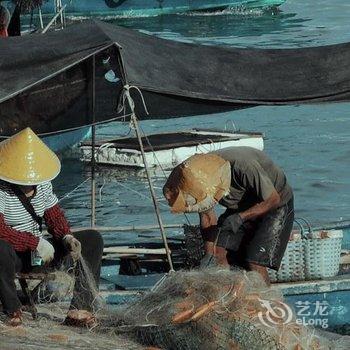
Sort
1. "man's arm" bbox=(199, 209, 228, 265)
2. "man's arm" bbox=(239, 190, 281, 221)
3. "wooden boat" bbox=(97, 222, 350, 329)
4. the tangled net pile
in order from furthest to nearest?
"wooden boat" bbox=(97, 222, 350, 329) < "man's arm" bbox=(199, 209, 228, 265) < "man's arm" bbox=(239, 190, 281, 221) < the tangled net pile

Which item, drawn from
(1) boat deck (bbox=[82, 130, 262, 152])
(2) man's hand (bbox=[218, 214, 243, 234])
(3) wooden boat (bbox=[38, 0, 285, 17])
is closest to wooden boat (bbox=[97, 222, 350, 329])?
(2) man's hand (bbox=[218, 214, 243, 234])

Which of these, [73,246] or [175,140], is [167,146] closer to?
[175,140]

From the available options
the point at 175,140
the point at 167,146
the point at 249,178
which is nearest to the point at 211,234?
the point at 249,178

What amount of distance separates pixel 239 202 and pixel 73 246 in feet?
4.93

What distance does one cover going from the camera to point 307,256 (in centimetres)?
1070

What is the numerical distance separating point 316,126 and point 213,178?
17694 millimetres

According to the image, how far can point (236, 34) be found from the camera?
41.8 m

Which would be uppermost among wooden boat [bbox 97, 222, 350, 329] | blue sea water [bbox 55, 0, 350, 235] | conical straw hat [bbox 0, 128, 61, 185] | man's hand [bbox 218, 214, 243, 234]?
conical straw hat [bbox 0, 128, 61, 185]

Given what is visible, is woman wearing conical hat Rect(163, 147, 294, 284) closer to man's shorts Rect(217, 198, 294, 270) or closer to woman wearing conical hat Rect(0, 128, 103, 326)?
man's shorts Rect(217, 198, 294, 270)

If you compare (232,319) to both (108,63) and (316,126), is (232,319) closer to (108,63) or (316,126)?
(108,63)

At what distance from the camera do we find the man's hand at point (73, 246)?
8.75m

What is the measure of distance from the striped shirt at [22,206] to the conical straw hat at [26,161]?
102 millimetres

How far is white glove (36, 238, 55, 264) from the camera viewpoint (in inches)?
344

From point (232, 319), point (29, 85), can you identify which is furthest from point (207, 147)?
point (232, 319)
